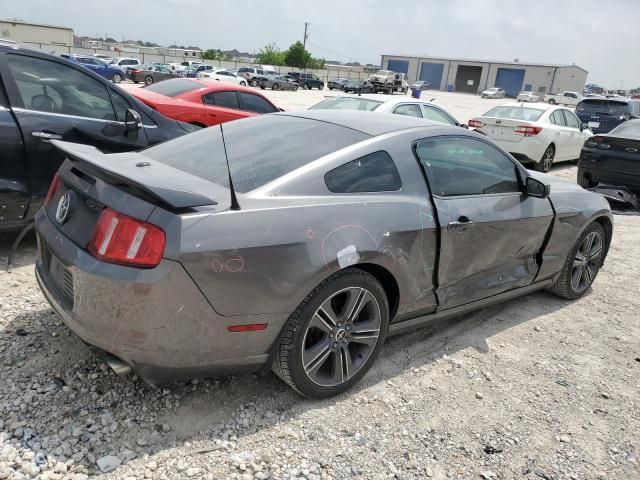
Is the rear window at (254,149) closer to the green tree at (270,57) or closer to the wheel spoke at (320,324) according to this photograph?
the wheel spoke at (320,324)

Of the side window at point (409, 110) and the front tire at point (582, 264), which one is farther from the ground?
the side window at point (409, 110)

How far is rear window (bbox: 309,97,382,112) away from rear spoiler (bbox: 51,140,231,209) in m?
5.90

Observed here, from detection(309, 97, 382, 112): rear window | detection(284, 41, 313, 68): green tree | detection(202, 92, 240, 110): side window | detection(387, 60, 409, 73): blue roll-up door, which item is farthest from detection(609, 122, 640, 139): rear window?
detection(387, 60, 409, 73): blue roll-up door

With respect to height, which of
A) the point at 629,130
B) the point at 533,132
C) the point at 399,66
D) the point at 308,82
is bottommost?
the point at 308,82

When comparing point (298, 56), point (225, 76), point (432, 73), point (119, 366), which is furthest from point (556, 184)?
point (432, 73)

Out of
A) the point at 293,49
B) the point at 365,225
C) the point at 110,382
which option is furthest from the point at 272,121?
the point at 293,49

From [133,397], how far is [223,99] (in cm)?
681

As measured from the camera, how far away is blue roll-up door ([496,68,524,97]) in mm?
81312

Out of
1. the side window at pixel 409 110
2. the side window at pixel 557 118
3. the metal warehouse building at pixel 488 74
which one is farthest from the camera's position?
the metal warehouse building at pixel 488 74

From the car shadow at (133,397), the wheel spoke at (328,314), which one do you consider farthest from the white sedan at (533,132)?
the wheel spoke at (328,314)

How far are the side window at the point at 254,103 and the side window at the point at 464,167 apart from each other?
6.01 meters

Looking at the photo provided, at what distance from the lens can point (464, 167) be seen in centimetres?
355

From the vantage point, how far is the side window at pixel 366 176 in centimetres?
284

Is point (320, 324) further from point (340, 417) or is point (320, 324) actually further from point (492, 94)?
point (492, 94)
